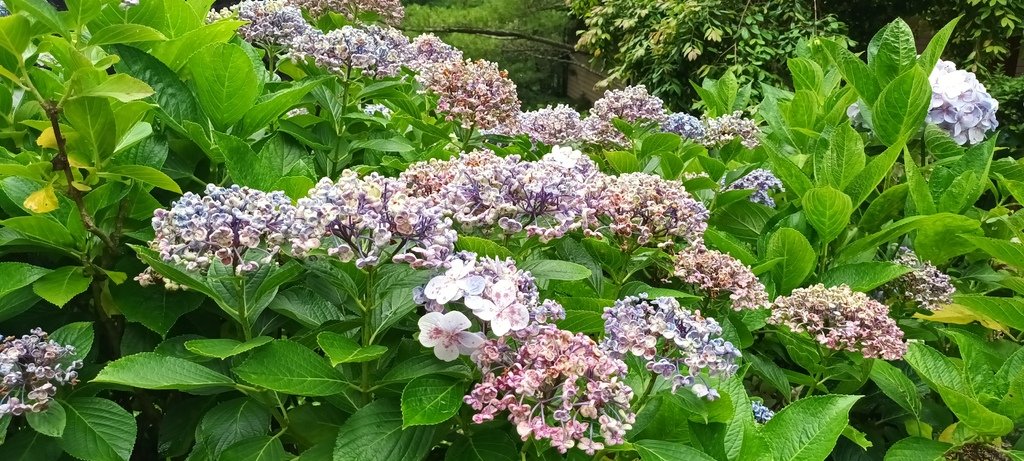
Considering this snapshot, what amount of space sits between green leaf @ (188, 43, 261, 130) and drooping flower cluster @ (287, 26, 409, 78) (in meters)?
0.33

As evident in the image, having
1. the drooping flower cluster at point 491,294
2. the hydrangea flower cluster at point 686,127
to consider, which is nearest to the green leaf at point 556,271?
the drooping flower cluster at point 491,294

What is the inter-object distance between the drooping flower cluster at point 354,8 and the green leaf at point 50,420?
1890mm

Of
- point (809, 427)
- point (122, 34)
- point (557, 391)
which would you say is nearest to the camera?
point (557, 391)

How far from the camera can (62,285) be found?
125cm

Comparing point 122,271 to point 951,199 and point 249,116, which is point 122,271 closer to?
point 249,116

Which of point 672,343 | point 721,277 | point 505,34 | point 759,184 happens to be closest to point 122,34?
point 672,343

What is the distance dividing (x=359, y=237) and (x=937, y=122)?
2.00 meters

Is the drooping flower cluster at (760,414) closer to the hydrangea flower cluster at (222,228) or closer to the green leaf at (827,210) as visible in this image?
the green leaf at (827,210)

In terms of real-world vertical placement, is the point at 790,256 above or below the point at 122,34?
below

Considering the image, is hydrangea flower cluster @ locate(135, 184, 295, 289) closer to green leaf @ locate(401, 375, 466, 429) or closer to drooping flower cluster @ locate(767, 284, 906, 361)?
green leaf @ locate(401, 375, 466, 429)

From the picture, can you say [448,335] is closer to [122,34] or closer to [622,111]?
[122,34]

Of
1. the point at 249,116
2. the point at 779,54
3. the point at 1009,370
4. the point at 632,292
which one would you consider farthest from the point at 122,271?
the point at 779,54

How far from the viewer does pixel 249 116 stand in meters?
1.59

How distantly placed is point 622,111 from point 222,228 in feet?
6.19
